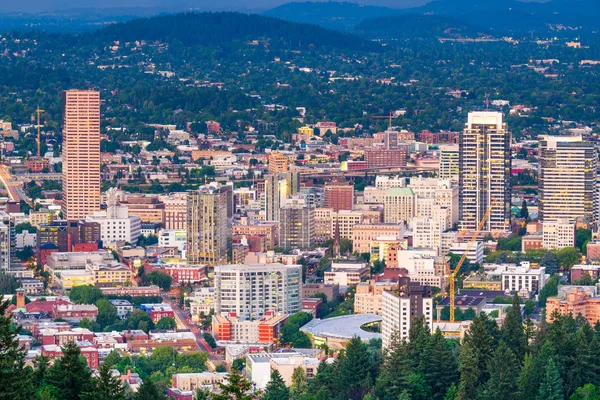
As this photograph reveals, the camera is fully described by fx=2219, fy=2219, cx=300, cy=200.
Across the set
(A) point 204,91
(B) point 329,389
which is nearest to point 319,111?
(A) point 204,91

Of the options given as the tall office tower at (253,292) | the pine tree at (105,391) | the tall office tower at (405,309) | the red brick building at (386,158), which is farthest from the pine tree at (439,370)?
the red brick building at (386,158)

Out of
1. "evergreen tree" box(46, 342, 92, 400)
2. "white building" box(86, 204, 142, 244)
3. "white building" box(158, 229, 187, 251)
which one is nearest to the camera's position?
"evergreen tree" box(46, 342, 92, 400)

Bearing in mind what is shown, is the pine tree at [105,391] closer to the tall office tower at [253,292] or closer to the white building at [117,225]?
the tall office tower at [253,292]

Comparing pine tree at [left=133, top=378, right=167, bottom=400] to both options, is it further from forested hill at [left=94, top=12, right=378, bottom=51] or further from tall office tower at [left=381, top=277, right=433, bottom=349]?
forested hill at [left=94, top=12, right=378, bottom=51]

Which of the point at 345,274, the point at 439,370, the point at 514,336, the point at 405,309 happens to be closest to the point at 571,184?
the point at 345,274

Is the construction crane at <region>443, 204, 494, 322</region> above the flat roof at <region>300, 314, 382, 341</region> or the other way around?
above

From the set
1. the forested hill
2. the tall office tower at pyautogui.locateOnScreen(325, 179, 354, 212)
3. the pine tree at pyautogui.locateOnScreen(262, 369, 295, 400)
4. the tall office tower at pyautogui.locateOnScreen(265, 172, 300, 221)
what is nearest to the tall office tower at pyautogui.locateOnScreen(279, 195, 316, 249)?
the tall office tower at pyautogui.locateOnScreen(265, 172, 300, 221)
